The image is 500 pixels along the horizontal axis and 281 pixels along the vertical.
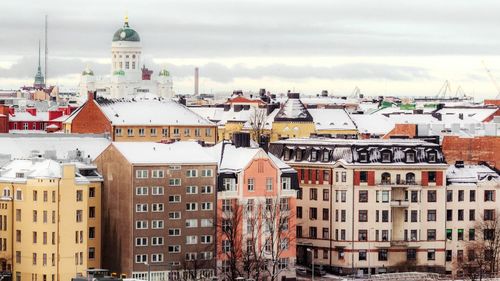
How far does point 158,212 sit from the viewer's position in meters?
114

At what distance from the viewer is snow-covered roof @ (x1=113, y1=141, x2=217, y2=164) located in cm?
11412

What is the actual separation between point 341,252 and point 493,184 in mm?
13401

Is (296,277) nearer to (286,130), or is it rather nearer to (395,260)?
(395,260)

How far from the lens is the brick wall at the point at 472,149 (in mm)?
139750

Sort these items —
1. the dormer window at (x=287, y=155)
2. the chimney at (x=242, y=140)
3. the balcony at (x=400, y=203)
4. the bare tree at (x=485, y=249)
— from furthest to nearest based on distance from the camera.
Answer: the dormer window at (x=287, y=155), the balcony at (x=400, y=203), the bare tree at (x=485, y=249), the chimney at (x=242, y=140)

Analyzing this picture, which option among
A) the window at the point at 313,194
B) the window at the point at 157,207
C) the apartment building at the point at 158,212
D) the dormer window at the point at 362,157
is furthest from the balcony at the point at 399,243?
the window at the point at 157,207


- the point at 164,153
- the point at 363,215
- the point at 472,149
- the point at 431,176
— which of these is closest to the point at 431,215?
the point at 431,176

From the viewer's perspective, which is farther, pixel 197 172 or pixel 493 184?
pixel 493 184

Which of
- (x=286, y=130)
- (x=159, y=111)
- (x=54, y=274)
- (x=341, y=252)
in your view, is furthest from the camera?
(x=286, y=130)

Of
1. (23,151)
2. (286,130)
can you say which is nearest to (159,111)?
(286,130)

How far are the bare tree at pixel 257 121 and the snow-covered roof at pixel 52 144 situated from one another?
4016 centimetres

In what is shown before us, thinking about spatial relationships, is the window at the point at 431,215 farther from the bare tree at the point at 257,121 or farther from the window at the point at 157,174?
the bare tree at the point at 257,121

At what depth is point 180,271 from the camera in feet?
371

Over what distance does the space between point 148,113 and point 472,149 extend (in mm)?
34986
